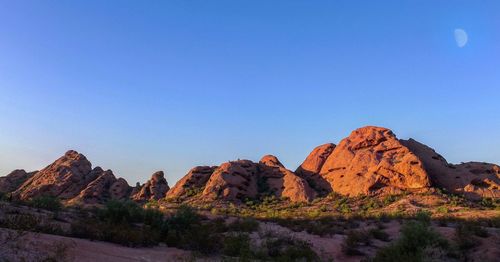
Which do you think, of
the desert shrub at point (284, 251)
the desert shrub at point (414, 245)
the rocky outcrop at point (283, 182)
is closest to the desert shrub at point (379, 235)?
the desert shrub at point (414, 245)

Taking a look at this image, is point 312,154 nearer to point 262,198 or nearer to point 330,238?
point 262,198

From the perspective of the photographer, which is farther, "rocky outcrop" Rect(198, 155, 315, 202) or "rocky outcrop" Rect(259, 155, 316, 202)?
"rocky outcrop" Rect(198, 155, 315, 202)

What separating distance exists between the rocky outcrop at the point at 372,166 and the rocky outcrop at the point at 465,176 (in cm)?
349

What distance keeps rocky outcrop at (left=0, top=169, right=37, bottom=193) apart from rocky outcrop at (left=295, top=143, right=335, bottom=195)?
147ft

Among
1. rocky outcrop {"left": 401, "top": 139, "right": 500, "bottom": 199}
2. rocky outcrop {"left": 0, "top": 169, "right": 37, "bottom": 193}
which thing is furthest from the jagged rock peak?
rocky outcrop {"left": 0, "top": 169, "right": 37, "bottom": 193}

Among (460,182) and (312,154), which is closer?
(460,182)

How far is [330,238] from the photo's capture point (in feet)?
57.1

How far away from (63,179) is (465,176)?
53518mm

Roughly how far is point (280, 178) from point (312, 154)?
8.86m

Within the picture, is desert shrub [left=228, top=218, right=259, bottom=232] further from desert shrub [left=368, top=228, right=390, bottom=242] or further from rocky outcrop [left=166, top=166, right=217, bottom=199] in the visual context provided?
rocky outcrop [left=166, top=166, right=217, bottom=199]

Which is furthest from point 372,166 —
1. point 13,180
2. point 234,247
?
point 13,180

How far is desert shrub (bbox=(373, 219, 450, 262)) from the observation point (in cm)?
1075

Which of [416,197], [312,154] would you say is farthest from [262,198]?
[416,197]

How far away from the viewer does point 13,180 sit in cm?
6216
